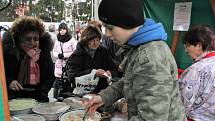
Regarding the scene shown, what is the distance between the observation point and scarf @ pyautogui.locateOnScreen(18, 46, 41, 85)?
2.27 meters

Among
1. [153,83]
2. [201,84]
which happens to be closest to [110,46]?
[201,84]

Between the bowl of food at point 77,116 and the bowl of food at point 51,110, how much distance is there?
0.04 metres

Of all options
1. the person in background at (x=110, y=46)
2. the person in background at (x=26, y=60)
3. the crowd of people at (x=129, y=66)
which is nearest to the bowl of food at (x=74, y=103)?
the crowd of people at (x=129, y=66)

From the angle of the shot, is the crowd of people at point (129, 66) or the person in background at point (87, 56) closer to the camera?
the crowd of people at point (129, 66)

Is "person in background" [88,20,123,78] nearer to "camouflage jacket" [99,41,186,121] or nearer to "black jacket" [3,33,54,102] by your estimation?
"black jacket" [3,33,54,102]

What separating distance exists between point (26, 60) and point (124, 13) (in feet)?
4.88

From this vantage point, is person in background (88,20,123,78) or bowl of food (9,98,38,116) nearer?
bowl of food (9,98,38,116)

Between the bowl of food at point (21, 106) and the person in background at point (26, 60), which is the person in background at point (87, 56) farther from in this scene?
the bowl of food at point (21, 106)

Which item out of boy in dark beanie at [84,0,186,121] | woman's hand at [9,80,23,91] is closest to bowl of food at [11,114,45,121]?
woman's hand at [9,80,23,91]

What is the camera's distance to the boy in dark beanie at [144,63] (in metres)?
0.98

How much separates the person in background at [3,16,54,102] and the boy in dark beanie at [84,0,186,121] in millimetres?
1304

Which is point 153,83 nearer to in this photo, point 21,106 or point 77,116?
point 77,116

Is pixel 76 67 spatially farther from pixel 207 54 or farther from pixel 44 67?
pixel 207 54

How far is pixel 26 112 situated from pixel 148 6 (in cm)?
207
